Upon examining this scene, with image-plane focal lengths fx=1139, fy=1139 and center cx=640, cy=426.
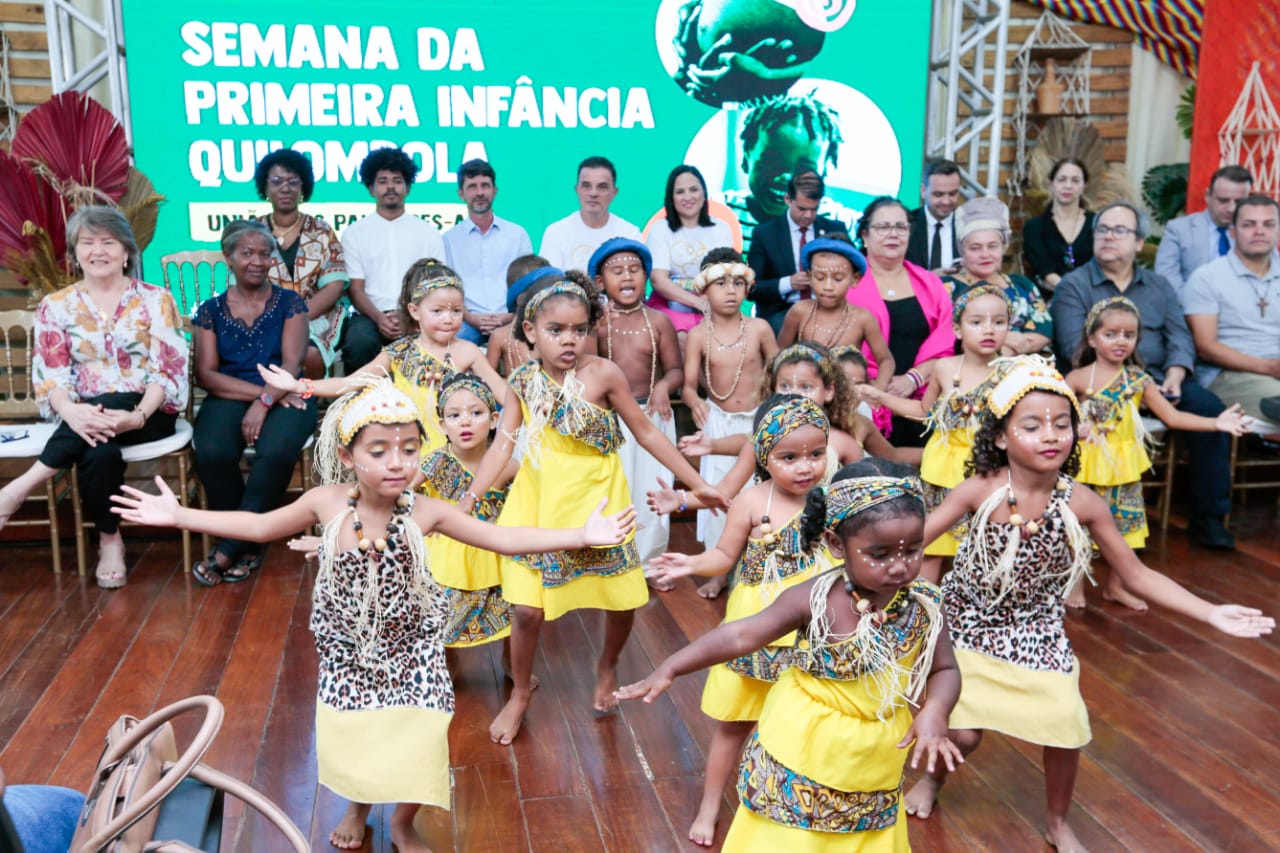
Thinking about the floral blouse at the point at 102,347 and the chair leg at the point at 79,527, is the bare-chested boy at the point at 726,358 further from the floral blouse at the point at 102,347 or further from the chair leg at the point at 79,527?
the chair leg at the point at 79,527

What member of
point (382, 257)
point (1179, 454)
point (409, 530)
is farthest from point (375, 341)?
point (1179, 454)

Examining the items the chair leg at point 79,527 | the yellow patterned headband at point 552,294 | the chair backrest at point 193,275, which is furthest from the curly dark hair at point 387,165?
the yellow patterned headband at point 552,294

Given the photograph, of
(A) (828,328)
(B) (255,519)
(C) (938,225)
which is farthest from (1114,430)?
(B) (255,519)

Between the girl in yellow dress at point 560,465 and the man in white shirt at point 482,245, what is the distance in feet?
7.73

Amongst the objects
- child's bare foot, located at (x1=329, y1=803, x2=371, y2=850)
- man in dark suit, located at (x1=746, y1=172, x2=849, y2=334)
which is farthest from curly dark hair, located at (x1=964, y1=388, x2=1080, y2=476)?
man in dark suit, located at (x1=746, y1=172, x2=849, y2=334)

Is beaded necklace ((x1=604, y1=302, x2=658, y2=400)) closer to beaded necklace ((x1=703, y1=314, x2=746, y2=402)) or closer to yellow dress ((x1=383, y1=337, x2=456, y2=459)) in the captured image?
beaded necklace ((x1=703, y1=314, x2=746, y2=402))

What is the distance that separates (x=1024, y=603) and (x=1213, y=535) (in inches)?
123

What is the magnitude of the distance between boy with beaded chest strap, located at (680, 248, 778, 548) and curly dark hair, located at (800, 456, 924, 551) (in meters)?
2.30

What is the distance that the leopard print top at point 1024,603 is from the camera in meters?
2.74

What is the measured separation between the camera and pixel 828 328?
4.86 metres

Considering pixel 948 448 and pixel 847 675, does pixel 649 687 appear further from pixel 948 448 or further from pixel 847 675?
pixel 948 448

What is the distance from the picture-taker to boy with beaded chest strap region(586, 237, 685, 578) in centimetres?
464

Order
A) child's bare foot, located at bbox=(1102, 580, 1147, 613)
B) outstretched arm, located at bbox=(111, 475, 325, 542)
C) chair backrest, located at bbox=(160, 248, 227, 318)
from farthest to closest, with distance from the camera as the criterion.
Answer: chair backrest, located at bbox=(160, 248, 227, 318) → child's bare foot, located at bbox=(1102, 580, 1147, 613) → outstretched arm, located at bbox=(111, 475, 325, 542)

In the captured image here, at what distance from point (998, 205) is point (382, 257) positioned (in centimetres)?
317
